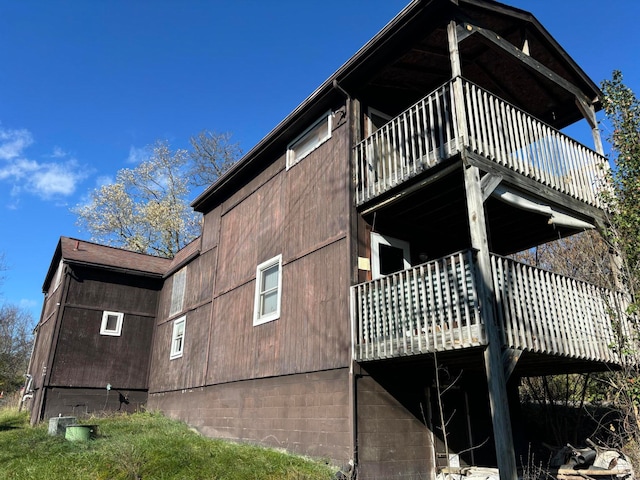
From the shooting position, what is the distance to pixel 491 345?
609cm

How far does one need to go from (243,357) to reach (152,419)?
5.09 metres

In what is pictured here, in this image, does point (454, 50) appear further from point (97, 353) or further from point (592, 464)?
point (97, 353)

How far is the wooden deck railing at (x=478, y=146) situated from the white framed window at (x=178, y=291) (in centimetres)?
934

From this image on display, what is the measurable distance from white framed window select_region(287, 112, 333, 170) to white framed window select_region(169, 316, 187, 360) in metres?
7.09

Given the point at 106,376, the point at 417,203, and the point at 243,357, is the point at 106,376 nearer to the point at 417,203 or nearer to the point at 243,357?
the point at 243,357

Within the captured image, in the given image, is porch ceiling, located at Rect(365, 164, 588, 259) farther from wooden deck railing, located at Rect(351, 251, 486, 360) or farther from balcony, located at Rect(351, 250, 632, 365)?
balcony, located at Rect(351, 250, 632, 365)

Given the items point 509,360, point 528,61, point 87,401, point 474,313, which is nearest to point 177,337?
point 87,401

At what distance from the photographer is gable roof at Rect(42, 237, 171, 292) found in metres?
17.1

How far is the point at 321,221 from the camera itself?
9805 millimetres

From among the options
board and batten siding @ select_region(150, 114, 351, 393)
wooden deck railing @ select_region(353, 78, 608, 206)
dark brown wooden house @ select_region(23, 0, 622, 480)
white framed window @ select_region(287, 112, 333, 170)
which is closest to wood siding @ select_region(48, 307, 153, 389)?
board and batten siding @ select_region(150, 114, 351, 393)

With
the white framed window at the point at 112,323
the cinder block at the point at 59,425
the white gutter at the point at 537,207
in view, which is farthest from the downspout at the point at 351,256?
the white framed window at the point at 112,323

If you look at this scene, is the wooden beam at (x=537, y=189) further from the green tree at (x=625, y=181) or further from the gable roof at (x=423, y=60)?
the gable roof at (x=423, y=60)

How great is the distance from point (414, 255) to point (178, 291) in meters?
9.77

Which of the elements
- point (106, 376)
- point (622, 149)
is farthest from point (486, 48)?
point (106, 376)
